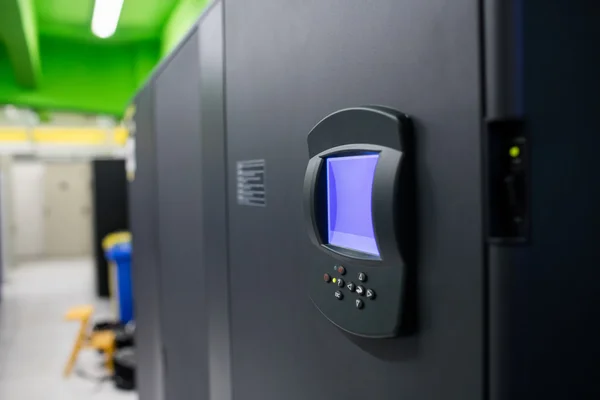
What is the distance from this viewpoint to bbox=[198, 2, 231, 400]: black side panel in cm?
116

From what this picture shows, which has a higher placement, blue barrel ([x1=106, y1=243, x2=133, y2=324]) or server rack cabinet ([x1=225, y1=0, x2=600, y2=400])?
server rack cabinet ([x1=225, y1=0, x2=600, y2=400])

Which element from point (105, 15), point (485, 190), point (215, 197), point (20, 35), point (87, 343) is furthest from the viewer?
point (87, 343)

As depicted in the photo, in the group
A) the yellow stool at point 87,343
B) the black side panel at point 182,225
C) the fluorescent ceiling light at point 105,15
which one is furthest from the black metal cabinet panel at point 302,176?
the yellow stool at point 87,343

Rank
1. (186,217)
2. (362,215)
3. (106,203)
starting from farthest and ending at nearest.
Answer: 1. (106,203)
2. (186,217)
3. (362,215)

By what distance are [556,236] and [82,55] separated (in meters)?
5.96

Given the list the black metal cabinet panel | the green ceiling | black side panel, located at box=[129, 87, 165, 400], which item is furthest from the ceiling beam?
the black metal cabinet panel

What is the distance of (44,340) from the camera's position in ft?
16.0

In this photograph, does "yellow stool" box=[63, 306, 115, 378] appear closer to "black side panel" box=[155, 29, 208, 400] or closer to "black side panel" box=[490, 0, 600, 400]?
"black side panel" box=[155, 29, 208, 400]

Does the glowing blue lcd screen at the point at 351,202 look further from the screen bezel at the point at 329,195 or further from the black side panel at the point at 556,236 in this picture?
the black side panel at the point at 556,236

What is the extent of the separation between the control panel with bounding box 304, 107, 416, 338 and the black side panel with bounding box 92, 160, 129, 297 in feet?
20.1

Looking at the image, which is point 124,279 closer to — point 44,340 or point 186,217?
point 44,340

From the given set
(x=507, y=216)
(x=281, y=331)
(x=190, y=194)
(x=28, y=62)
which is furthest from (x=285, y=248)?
(x=28, y=62)

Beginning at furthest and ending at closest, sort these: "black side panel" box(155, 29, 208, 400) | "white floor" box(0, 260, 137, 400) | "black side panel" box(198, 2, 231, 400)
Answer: "white floor" box(0, 260, 137, 400) < "black side panel" box(155, 29, 208, 400) < "black side panel" box(198, 2, 231, 400)

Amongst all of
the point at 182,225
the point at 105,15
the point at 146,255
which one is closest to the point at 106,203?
the point at 105,15
